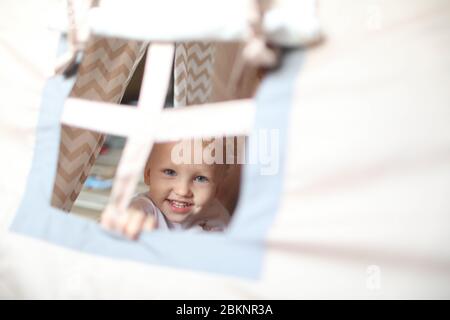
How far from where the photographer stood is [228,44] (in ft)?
2.90

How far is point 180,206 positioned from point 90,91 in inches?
14.7

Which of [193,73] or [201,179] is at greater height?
[193,73]

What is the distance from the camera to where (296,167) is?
1.45ft

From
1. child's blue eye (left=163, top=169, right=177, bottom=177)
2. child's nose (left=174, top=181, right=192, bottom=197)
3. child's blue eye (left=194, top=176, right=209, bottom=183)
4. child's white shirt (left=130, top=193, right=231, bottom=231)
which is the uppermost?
child's blue eye (left=163, top=169, right=177, bottom=177)

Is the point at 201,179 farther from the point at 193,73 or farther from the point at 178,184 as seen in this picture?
the point at 193,73

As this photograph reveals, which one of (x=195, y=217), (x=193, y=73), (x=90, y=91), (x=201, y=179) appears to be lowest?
(x=195, y=217)

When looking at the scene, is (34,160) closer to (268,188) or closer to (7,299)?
(7,299)

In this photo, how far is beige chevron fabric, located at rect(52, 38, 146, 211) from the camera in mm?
839

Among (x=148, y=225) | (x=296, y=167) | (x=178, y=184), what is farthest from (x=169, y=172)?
(x=296, y=167)

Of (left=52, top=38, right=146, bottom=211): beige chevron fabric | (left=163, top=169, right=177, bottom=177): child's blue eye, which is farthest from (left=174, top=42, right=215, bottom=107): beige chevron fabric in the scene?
(left=163, top=169, right=177, bottom=177): child's blue eye

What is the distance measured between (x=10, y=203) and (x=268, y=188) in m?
0.43

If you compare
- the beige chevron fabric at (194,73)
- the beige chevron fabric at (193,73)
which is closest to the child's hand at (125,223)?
the beige chevron fabric at (194,73)

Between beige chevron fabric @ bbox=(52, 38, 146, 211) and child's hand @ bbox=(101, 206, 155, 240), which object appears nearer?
child's hand @ bbox=(101, 206, 155, 240)

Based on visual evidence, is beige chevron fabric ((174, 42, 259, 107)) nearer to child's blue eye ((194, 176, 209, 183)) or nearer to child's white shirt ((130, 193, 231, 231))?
child's blue eye ((194, 176, 209, 183))
